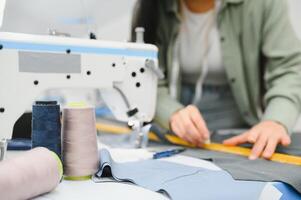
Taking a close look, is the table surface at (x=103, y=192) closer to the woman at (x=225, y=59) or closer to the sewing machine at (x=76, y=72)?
the sewing machine at (x=76, y=72)

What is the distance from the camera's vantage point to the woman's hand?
0.96 metres

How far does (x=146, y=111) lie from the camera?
981 mm

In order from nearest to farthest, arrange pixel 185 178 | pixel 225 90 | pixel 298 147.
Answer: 1. pixel 185 178
2. pixel 298 147
3. pixel 225 90

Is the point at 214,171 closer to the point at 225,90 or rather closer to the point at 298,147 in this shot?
the point at 298,147

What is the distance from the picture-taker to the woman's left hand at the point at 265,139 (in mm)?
875

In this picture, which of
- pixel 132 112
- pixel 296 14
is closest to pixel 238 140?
pixel 132 112

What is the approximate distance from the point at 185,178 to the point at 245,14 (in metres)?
0.71

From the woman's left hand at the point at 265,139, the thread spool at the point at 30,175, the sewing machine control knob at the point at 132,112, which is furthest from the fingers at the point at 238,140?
the thread spool at the point at 30,175

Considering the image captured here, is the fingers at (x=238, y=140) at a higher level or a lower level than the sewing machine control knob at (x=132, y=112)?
lower

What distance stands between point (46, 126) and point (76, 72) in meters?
0.17

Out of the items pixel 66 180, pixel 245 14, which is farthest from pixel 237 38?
pixel 66 180

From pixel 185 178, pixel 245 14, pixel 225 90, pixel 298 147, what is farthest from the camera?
pixel 225 90

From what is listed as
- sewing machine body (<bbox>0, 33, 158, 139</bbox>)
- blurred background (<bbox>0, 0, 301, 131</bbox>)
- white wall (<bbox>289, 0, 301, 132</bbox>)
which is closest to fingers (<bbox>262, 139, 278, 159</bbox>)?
sewing machine body (<bbox>0, 33, 158, 139</bbox>)

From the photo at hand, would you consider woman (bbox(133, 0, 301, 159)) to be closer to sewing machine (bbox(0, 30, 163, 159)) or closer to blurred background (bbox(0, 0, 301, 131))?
sewing machine (bbox(0, 30, 163, 159))
